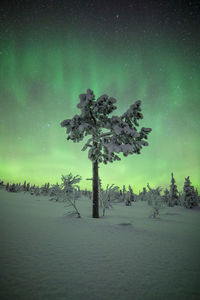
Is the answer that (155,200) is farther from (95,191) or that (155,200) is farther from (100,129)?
(100,129)

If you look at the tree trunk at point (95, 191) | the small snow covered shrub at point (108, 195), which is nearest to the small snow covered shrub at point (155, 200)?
the small snow covered shrub at point (108, 195)

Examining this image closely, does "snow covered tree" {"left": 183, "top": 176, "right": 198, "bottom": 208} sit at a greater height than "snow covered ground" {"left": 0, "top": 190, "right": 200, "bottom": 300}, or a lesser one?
lesser

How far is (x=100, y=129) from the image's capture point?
1215 cm

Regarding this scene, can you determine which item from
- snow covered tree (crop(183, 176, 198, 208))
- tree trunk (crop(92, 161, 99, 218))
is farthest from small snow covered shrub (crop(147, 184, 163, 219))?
snow covered tree (crop(183, 176, 198, 208))

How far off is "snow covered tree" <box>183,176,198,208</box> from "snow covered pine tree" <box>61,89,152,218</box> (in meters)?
27.1

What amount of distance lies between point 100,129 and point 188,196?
30.6 m

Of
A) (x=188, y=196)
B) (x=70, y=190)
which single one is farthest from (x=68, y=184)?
(x=188, y=196)

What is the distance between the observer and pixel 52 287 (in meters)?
2.66

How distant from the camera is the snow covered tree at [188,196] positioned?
30.9 metres

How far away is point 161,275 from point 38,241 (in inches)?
164

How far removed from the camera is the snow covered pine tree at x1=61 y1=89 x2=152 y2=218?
10859 mm

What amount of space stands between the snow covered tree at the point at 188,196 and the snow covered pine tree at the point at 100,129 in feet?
88.7

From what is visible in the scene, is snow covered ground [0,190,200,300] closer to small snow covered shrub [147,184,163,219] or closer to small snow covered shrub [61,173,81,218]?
small snow covered shrub [61,173,81,218]

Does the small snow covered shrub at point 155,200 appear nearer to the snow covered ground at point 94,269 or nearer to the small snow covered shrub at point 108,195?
the small snow covered shrub at point 108,195
